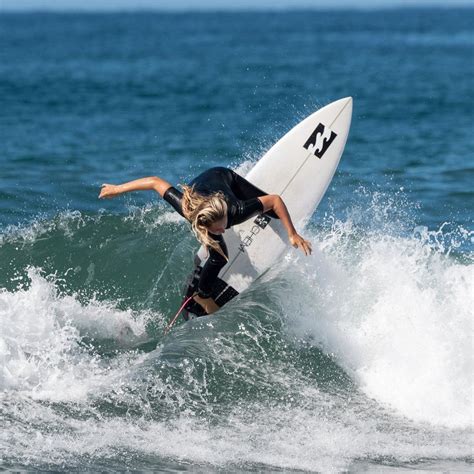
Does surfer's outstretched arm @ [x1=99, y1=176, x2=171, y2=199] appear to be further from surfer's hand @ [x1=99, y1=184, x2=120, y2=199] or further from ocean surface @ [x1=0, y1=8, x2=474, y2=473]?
ocean surface @ [x1=0, y1=8, x2=474, y2=473]

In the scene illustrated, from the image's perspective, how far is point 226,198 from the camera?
7.56 meters

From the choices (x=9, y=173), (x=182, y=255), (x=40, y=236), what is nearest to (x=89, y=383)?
(x=182, y=255)

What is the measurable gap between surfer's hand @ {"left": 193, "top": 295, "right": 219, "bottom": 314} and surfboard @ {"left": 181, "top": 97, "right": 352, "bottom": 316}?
46mm

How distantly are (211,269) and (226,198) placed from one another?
773mm

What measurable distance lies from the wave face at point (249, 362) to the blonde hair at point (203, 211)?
1.07 m

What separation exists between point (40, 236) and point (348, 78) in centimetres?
2313

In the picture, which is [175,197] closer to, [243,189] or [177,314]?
[243,189]

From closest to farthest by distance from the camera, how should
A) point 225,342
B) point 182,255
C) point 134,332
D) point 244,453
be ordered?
1. point 244,453
2. point 225,342
3. point 134,332
4. point 182,255

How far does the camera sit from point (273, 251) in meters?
8.68

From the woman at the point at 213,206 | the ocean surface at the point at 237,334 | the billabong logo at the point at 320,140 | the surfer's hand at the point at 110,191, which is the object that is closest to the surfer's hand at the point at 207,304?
the woman at the point at 213,206

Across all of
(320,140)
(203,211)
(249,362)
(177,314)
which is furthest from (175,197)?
(320,140)

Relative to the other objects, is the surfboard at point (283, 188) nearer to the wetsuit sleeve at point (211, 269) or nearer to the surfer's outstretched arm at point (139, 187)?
the wetsuit sleeve at point (211, 269)

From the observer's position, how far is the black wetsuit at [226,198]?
757 cm

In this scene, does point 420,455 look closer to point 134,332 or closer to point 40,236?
point 134,332
